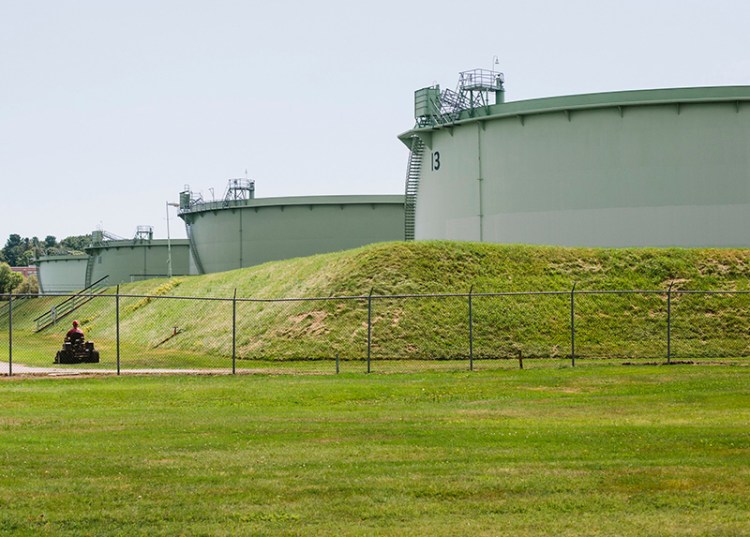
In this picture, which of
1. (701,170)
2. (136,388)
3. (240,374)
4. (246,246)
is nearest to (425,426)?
(136,388)

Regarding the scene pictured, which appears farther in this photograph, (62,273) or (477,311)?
(62,273)

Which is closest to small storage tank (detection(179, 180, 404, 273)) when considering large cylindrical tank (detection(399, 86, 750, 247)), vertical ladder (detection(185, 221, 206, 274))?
vertical ladder (detection(185, 221, 206, 274))

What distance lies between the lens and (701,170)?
44438mm

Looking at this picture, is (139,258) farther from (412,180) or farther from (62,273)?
(412,180)

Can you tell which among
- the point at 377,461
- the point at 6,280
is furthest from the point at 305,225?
the point at 6,280

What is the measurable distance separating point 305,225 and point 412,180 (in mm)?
15887

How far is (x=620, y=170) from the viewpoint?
45.2 meters

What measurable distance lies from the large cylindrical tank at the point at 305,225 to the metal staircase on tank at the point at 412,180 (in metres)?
11.9

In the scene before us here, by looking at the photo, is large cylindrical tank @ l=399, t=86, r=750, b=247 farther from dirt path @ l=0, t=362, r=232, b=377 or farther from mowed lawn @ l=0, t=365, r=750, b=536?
mowed lawn @ l=0, t=365, r=750, b=536

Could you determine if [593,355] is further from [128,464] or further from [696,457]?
[128,464]

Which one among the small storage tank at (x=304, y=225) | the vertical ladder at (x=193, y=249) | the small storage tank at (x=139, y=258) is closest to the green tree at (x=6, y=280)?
the small storage tank at (x=139, y=258)

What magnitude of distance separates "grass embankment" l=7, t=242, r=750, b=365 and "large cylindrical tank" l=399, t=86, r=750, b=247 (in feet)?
8.46

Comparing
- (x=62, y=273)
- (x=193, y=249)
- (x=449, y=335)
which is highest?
(x=193, y=249)

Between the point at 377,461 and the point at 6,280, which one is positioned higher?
the point at 6,280
